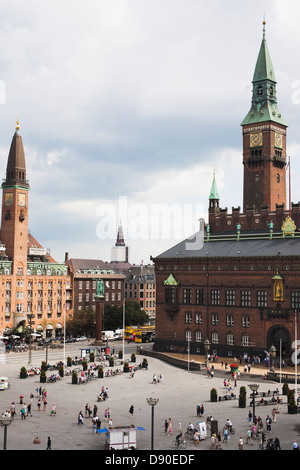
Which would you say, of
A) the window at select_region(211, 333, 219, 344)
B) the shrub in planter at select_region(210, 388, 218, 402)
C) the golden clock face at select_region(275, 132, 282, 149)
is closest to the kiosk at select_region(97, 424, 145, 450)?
the shrub in planter at select_region(210, 388, 218, 402)

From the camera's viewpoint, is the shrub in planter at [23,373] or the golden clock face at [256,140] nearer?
the shrub in planter at [23,373]

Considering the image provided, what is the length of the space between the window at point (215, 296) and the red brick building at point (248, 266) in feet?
0.49

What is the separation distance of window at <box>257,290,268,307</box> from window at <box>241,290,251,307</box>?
5.07ft

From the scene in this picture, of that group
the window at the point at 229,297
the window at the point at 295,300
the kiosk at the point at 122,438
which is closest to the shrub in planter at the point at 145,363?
the window at the point at 229,297

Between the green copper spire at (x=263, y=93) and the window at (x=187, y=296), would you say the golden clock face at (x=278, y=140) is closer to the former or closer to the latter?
the green copper spire at (x=263, y=93)

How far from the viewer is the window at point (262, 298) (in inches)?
3061

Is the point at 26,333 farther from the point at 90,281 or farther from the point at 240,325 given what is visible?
the point at 240,325

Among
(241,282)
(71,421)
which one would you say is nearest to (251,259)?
(241,282)

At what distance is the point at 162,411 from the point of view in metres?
49.4

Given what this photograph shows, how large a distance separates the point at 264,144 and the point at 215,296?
88.1ft

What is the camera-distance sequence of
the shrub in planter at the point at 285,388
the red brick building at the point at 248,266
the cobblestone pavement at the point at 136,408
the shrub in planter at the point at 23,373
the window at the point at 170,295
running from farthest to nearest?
the window at the point at 170,295 < the red brick building at the point at 248,266 < the shrub in planter at the point at 23,373 < the shrub in planter at the point at 285,388 < the cobblestone pavement at the point at 136,408

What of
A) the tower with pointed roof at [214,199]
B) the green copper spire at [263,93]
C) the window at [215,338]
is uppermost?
the green copper spire at [263,93]

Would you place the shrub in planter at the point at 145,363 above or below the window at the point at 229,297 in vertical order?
below

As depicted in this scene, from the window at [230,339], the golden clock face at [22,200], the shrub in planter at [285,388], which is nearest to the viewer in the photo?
the shrub in planter at [285,388]
